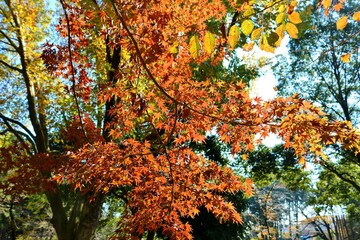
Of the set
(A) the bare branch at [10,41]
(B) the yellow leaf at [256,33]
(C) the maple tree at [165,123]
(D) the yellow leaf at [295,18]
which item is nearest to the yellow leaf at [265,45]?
(B) the yellow leaf at [256,33]

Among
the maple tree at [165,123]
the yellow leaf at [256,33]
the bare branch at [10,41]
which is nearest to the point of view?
the yellow leaf at [256,33]

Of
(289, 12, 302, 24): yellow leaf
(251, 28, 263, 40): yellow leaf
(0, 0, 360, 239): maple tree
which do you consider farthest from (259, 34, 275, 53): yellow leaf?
(0, 0, 360, 239): maple tree

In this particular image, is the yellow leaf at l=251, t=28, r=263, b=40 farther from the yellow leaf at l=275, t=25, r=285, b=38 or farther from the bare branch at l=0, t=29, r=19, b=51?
the bare branch at l=0, t=29, r=19, b=51

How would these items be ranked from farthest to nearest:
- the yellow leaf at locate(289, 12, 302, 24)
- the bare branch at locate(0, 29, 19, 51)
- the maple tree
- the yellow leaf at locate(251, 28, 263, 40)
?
1. the bare branch at locate(0, 29, 19, 51)
2. the maple tree
3. the yellow leaf at locate(251, 28, 263, 40)
4. the yellow leaf at locate(289, 12, 302, 24)

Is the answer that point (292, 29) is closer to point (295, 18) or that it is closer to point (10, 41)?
point (295, 18)

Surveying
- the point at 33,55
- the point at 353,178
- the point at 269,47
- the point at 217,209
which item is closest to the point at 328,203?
the point at 353,178

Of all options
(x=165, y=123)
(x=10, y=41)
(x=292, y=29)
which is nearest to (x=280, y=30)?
(x=292, y=29)

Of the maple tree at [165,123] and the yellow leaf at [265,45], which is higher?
the maple tree at [165,123]

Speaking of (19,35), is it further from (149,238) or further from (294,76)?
(294,76)

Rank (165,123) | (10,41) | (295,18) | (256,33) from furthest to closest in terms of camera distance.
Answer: (10,41), (165,123), (256,33), (295,18)

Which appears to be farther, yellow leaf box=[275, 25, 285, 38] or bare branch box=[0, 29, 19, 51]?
bare branch box=[0, 29, 19, 51]

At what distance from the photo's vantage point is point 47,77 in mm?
7762

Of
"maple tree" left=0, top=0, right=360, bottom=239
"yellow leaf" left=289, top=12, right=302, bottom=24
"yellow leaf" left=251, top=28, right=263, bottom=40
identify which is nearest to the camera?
"yellow leaf" left=289, top=12, right=302, bottom=24

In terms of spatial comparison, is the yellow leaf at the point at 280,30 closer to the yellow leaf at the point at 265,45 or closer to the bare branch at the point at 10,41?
the yellow leaf at the point at 265,45
